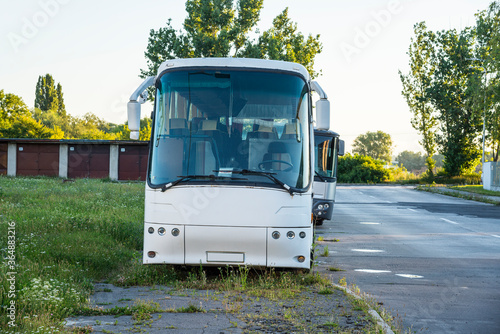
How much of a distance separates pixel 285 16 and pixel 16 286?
47.7 m

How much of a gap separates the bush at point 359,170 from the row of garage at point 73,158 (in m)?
24.5

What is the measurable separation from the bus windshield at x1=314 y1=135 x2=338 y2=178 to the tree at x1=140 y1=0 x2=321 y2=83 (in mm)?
29133

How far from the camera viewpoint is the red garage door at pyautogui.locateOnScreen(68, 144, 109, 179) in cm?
5388

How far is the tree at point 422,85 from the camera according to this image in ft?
231

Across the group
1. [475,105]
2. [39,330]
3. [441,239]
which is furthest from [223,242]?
[475,105]

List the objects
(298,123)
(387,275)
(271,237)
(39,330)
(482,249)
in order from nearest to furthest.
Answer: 1. (39,330)
2. (271,237)
3. (298,123)
4. (387,275)
5. (482,249)

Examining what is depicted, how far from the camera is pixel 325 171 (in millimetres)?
18594

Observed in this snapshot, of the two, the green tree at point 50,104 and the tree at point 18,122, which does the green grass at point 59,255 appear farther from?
the green tree at point 50,104

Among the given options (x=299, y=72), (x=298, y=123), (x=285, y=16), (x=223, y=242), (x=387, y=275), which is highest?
(x=285, y=16)

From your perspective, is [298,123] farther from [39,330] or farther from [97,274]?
[39,330]

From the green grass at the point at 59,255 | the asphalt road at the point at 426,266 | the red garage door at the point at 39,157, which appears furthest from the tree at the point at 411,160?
the green grass at the point at 59,255

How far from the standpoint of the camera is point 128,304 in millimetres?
6887

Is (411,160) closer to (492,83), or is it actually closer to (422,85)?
(422,85)

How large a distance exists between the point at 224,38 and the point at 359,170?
2656cm
